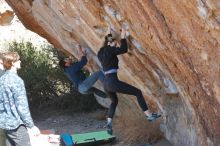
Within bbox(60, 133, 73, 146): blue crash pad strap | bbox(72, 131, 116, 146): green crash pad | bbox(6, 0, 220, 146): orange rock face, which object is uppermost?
bbox(6, 0, 220, 146): orange rock face

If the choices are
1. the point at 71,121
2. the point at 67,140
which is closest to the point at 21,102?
the point at 67,140

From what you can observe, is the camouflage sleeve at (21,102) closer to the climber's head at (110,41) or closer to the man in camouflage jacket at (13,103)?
the man in camouflage jacket at (13,103)

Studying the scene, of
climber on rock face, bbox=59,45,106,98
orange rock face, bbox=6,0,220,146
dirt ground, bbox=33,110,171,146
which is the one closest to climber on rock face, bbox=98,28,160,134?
orange rock face, bbox=6,0,220,146

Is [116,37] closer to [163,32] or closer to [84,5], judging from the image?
[84,5]

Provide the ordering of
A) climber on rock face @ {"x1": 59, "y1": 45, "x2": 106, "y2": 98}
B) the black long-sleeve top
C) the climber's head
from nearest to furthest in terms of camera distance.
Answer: the black long-sleeve top → the climber's head → climber on rock face @ {"x1": 59, "y1": 45, "x2": 106, "y2": 98}

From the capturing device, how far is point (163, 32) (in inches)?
279

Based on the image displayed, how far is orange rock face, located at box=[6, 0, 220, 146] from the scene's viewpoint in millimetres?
6434

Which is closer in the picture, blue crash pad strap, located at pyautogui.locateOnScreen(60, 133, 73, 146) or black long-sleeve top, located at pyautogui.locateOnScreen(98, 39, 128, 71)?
black long-sleeve top, located at pyautogui.locateOnScreen(98, 39, 128, 71)

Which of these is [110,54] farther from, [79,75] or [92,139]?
[92,139]

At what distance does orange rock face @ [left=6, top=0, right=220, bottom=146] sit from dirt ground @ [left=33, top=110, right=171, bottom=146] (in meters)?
2.98

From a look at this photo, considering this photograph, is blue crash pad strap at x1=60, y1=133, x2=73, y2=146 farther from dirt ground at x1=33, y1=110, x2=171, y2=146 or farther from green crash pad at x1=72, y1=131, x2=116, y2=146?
dirt ground at x1=33, y1=110, x2=171, y2=146

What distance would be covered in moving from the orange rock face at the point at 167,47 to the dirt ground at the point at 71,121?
2.98m

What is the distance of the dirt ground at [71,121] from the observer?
1416 cm

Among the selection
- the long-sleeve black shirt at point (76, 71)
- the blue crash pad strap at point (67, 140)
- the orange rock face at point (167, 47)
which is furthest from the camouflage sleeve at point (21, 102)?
the blue crash pad strap at point (67, 140)
